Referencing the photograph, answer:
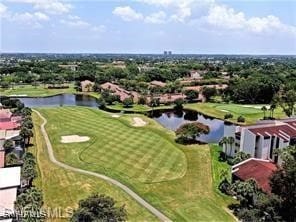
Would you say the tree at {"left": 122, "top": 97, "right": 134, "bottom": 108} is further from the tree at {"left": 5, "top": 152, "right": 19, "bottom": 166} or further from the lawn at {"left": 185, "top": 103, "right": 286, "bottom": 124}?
the tree at {"left": 5, "top": 152, "right": 19, "bottom": 166}

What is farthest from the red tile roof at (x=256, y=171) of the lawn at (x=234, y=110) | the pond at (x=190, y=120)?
the lawn at (x=234, y=110)

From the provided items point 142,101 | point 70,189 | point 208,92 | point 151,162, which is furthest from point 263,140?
point 208,92

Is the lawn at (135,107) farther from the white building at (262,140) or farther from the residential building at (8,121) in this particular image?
the white building at (262,140)

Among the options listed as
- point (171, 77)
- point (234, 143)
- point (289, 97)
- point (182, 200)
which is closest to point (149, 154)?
point (234, 143)

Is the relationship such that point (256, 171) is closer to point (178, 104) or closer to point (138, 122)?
point (138, 122)

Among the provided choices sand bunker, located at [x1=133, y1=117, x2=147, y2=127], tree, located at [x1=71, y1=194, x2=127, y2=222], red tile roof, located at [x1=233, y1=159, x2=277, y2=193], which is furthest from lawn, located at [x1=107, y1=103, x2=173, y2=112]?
tree, located at [x1=71, y1=194, x2=127, y2=222]

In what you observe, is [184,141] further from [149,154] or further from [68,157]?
[68,157]
